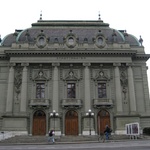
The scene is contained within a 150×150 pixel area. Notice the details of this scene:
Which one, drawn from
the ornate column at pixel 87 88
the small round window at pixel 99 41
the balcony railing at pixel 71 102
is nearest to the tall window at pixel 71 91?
the balcony railing at pixel 71 102

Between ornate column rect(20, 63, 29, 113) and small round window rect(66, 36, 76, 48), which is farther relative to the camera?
small round window rect(66, 36, 76, 48)

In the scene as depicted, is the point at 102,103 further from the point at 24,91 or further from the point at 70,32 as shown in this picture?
the point at 70,32

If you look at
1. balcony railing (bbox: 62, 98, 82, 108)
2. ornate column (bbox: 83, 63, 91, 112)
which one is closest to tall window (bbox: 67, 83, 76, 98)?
balcony railing (bbox: 62, 98, 82, 108)

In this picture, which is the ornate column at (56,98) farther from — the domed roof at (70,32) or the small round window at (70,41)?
the domed roof at (70,32)

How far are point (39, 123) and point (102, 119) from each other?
9173 mm

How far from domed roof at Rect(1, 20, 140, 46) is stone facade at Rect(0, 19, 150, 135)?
0.21 meters

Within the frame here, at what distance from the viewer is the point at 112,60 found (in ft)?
123

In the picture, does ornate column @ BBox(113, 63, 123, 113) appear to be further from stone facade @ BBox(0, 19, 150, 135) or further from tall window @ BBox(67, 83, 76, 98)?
tall window @ BBox(67, 83, 76, 98)

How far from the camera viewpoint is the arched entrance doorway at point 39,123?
35094 mm

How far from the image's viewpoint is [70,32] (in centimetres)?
3897

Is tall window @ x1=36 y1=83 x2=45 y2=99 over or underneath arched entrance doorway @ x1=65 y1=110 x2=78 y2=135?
over

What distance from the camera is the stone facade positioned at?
115 ft

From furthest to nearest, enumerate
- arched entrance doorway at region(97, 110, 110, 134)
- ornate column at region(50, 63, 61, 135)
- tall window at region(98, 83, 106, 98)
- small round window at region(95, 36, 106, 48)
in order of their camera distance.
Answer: small round window at region(95, 36, 106, 48), tall window at region(98, 83, 106, 98), arched entrance doorway at region(97, 110, 110, 134), ornate column at region(50, 63, 61, 135)

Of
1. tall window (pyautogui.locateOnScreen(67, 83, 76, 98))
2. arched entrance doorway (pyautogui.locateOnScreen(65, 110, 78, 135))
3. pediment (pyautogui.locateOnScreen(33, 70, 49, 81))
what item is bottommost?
arched entrance doorway (pyautogui.locateOnScreen(65, 110, 78, 135))
